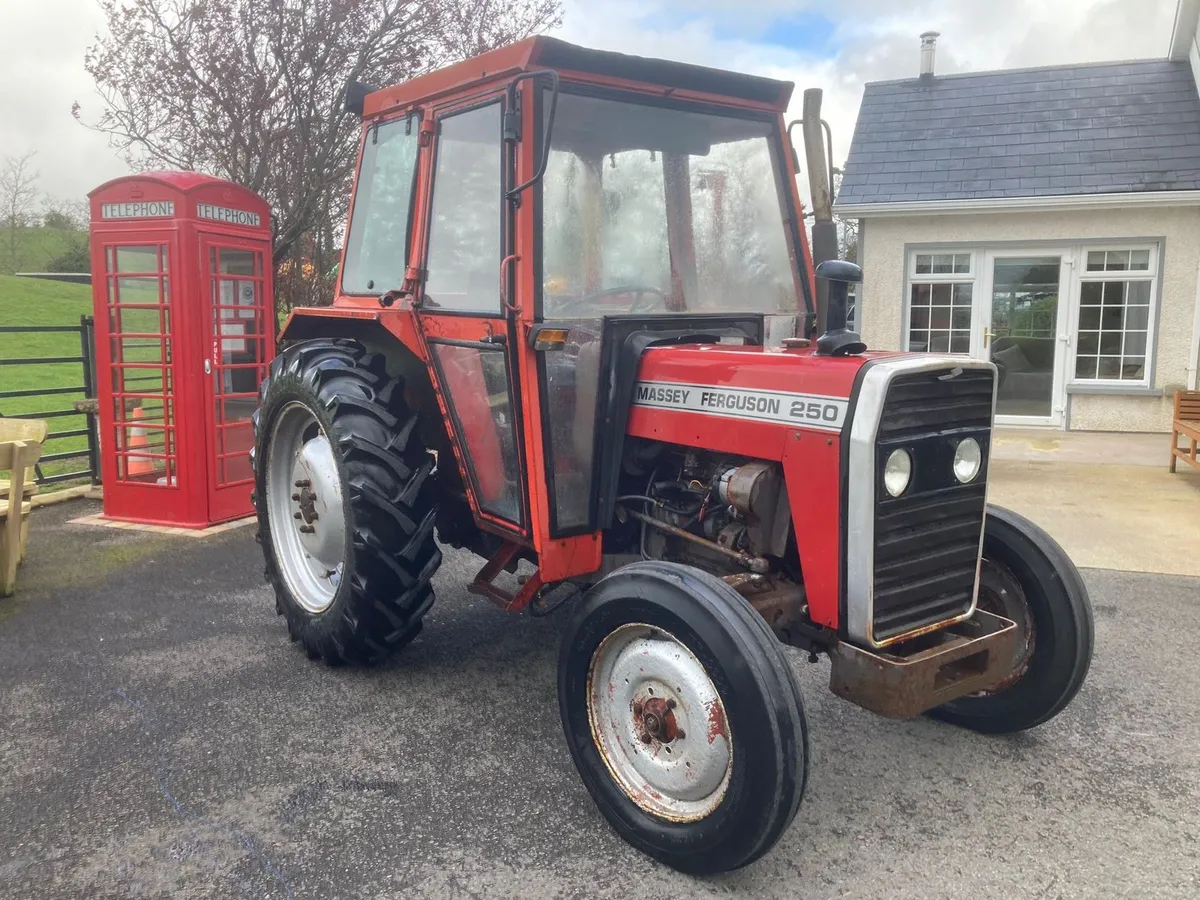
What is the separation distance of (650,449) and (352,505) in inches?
45.7

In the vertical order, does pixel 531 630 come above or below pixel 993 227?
below

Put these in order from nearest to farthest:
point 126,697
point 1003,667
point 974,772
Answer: point 1003,667, point 974,772, point 126,697

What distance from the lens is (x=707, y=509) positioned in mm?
3088

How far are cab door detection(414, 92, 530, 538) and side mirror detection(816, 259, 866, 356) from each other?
3.39 feet

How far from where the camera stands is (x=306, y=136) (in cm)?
852

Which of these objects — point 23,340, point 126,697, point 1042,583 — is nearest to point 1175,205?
point 1042,583

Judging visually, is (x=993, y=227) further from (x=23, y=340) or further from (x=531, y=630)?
(x=23, y=340)

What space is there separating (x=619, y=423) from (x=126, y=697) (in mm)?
2245

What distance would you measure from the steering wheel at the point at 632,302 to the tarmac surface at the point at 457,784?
5.01 feet

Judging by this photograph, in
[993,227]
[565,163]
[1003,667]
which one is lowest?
[1003,667]

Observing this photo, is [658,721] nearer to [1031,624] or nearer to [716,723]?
[716,723]

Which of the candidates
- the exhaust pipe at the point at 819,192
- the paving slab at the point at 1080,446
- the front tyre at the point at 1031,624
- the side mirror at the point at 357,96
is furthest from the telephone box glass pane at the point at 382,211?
the paving slab at the point at 1080,446

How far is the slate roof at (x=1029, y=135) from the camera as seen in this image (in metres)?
10.4

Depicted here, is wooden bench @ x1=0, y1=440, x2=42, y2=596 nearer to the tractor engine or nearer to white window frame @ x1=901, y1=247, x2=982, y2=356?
the tractor engine
